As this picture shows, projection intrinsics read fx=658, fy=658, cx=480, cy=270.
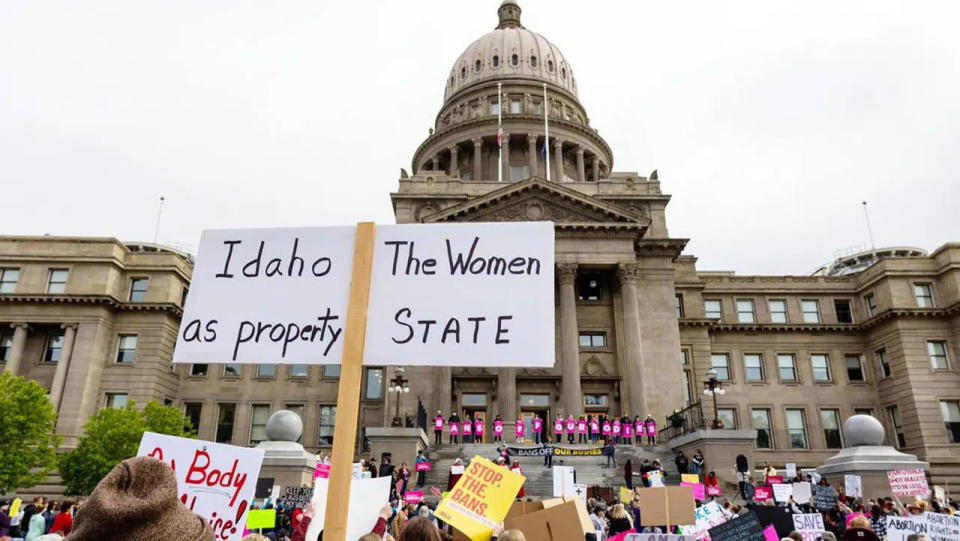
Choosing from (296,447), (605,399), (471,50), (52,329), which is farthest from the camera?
(471,50)

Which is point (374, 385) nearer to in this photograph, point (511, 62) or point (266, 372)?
point (266, 372)

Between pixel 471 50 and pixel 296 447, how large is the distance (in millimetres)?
63403

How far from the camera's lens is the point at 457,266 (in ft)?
16.1

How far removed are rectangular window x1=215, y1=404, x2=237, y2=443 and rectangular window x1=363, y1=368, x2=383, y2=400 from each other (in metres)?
10.3

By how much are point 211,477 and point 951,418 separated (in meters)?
55.3

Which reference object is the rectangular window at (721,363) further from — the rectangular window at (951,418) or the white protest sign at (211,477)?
the white protest sign at (211,477)

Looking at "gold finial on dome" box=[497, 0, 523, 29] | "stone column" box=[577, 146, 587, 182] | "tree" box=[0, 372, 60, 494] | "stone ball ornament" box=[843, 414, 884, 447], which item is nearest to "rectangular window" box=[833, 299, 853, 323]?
"stone column" box=[577, 146, 587, 182]

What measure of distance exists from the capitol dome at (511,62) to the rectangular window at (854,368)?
40.0m

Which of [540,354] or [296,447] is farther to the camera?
[296,447]

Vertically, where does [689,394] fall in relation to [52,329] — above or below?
below

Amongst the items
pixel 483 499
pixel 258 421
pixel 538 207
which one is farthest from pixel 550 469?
pixel 258 421

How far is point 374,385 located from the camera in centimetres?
4881

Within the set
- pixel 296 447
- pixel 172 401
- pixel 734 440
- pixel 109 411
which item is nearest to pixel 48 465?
pixel 109 411

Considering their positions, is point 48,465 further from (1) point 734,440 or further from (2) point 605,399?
(1) point 734,440
